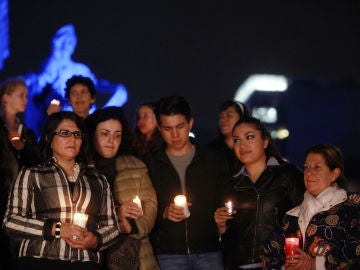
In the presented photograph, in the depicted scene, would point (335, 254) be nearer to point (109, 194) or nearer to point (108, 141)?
point (109, 194)

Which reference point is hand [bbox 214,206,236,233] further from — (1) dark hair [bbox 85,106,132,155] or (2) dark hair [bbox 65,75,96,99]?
(2) dark hair [bbox 65,75,96,99]

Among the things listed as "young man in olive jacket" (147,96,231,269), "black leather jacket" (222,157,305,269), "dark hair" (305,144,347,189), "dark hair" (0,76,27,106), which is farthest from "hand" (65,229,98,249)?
"dark hair" (0,76,27,106)

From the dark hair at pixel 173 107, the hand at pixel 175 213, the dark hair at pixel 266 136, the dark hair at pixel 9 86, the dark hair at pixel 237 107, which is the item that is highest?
A: the dark hair at pixel 9 86

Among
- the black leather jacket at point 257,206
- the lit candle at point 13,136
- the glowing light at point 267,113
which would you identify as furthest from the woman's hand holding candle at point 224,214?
the glowing light at point 267,113

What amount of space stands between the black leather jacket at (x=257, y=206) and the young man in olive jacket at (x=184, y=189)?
0.14 meters

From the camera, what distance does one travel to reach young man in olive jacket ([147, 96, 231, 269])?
4.36m

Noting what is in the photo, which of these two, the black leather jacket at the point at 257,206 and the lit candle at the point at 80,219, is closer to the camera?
the lit candle at the point at 80,219

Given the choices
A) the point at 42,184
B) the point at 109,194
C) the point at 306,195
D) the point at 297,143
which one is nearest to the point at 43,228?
the point at 42,184

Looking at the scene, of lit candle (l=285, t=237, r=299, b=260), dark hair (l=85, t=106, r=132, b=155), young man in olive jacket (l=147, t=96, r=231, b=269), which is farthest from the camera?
dark hair (l=85, t=106, r=132, b=155)

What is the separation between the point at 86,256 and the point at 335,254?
5.67ft

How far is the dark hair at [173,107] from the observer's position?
462cm

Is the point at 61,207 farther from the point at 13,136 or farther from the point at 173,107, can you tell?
the point at 13,136

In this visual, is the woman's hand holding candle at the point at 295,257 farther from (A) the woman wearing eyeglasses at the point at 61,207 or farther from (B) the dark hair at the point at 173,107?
(B) the dark hair at the point at 173,107

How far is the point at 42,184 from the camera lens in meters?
3.69
